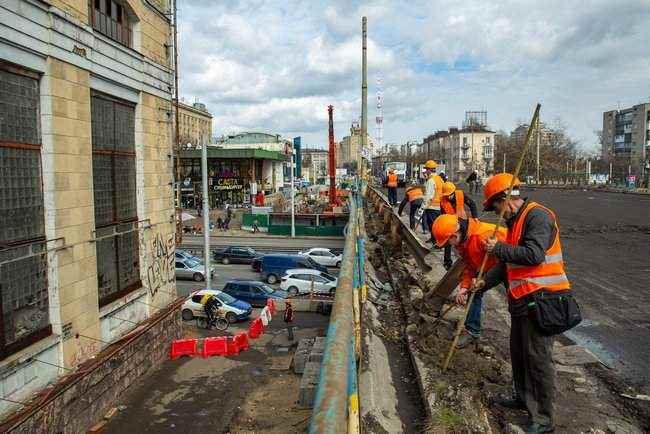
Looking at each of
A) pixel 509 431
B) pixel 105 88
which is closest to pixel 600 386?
pixel 509 431

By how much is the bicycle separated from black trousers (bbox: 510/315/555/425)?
696 inches

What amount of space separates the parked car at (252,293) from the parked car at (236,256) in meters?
11.8

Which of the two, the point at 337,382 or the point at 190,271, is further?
the point at 190,271

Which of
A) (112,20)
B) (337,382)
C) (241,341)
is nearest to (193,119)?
(241,341)

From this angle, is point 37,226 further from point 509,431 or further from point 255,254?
point 255,254

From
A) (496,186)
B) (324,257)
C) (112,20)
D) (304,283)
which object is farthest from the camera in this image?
(324,257)

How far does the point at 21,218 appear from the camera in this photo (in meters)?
7.65

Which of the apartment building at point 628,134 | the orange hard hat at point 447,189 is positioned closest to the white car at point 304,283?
the orange hard hat at point 447,189

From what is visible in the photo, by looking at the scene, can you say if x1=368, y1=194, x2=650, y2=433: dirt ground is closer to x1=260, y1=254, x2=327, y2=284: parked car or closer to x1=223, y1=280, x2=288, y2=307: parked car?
x1=223, y1=280, x2=288, y2=307: parked car

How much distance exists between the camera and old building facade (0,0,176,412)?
24.5 feet

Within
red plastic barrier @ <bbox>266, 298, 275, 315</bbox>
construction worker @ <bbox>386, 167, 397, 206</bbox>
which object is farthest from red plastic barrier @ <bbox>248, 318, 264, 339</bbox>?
construction worker @ <bbox>386, 167, 397, 206</bbox>

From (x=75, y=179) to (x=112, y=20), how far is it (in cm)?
390

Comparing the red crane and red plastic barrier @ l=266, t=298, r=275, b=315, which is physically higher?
the red crane

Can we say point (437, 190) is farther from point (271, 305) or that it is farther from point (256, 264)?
point (256, 264)
